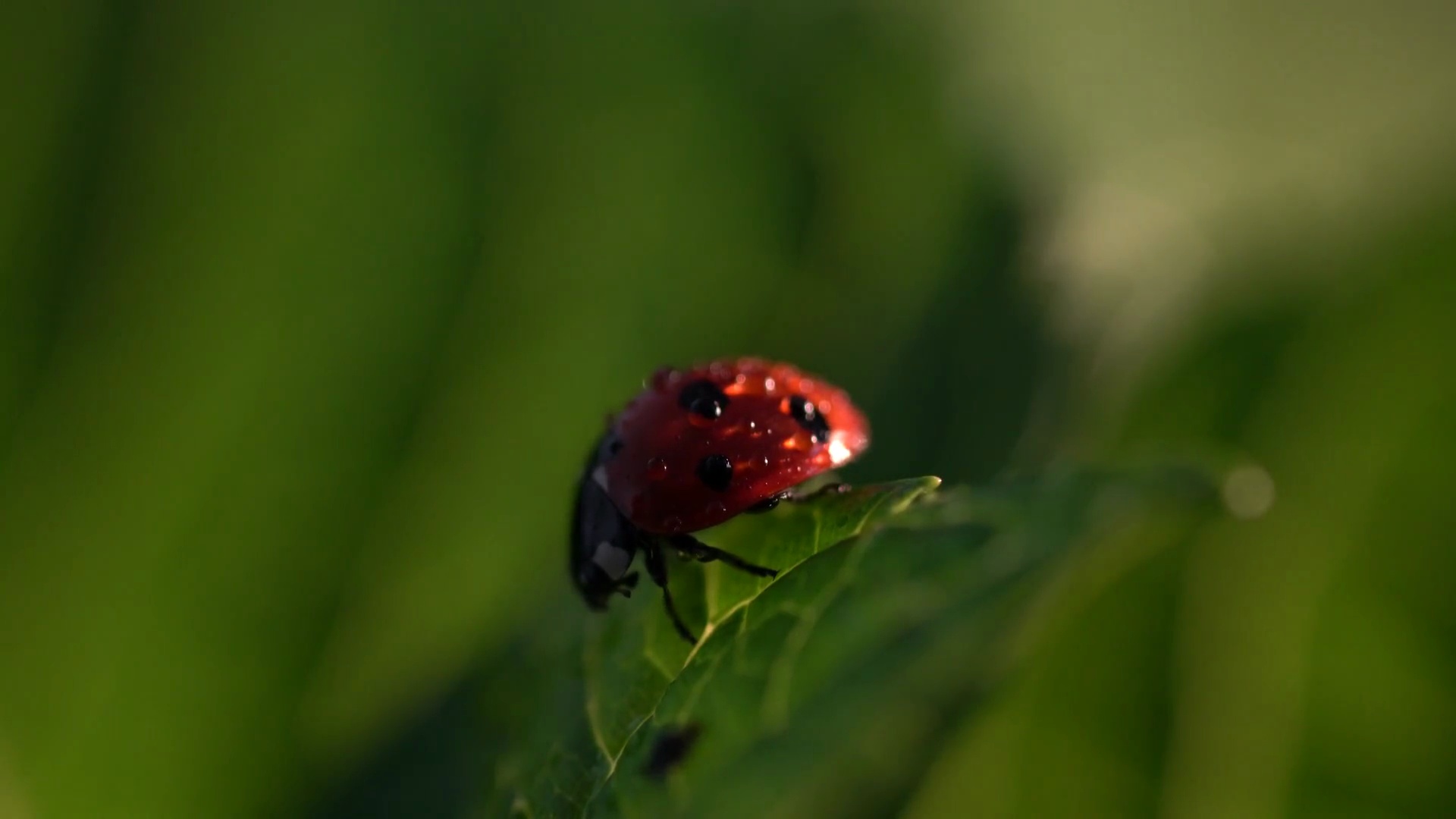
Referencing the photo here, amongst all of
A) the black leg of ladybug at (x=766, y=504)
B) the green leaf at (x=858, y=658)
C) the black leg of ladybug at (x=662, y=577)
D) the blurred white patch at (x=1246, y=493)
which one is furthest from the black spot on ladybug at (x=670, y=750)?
the black leg of ladybug at (x=766, y=504)

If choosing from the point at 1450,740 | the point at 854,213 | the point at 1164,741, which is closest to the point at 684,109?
the point at 854,213

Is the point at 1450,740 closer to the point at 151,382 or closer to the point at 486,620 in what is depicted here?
the point at 486,620

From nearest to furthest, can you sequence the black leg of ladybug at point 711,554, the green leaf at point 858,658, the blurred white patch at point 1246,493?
the green leaf at point 858,658, the blurred white patch at point 1246,493, the black leg of ladybug at point 711,554

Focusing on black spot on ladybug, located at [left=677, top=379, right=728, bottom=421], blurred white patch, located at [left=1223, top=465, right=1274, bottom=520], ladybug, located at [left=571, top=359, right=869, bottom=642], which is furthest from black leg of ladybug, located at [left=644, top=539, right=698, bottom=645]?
blurred white patch, located at [left=1223, top=465, right=1274, bottom=520]

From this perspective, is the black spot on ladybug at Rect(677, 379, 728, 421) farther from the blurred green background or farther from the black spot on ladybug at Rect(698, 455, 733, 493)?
the blurred green background

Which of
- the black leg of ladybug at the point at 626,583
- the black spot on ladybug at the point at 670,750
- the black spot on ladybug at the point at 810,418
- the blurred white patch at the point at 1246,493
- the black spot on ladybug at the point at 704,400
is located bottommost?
the black leg of ladybug at the point at 626,583

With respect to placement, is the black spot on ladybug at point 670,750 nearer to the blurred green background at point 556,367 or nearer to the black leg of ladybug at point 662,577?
the black leg of ladybug at point 662,577

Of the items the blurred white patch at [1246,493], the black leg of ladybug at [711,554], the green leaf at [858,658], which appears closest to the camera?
the green leaf at [858,658]

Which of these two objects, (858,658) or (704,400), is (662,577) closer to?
(704,400)
